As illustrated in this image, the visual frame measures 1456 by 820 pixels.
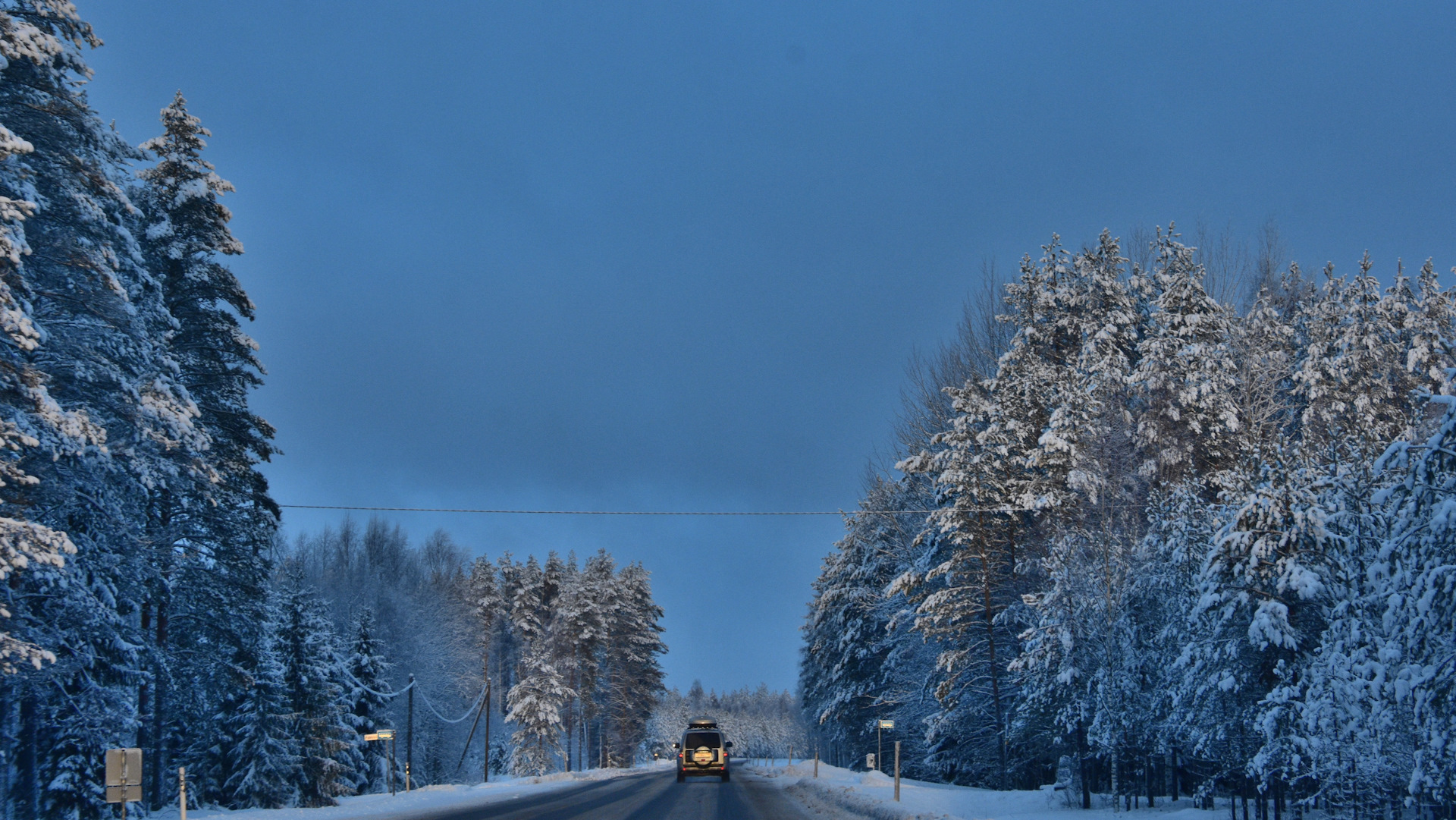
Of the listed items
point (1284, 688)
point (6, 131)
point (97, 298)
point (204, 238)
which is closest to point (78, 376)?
point (97, 298)

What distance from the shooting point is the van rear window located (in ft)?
143

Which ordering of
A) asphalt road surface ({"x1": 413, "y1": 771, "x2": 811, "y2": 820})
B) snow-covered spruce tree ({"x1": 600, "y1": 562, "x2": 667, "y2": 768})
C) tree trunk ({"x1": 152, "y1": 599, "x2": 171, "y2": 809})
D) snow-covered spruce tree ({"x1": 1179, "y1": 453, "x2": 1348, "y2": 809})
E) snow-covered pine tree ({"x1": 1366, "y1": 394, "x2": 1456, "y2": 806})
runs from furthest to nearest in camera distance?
snow-covered spruce tree ({"x1": 600, "y1": 562, "x2": 667, "y2": 768}) < tree trunk ({"x1": 152, "y1": 599, "x2": 171, "y2": 809}) < asphalt road surface ({"x1": 413, "y1": 771, "x2": 811, "y2": 820}) < snow-covered spruce tree ({"x1": 1179, "y1": 453, "x2": 1348, "y2": 809}) < snow-covered pine tree ({"x1": 1366, "y1": 394, "x2": 1456, "y2": 806})

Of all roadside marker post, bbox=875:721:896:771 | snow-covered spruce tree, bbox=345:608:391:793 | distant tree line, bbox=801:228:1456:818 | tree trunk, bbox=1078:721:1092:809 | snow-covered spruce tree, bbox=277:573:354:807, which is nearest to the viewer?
distant tree line, bbox=801:228:1456:818

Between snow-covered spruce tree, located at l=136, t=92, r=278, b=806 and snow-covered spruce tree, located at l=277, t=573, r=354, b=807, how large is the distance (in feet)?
37.1

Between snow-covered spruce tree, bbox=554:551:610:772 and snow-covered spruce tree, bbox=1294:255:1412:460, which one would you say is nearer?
snow-covered spruce tree, bbox=1294:255:1412:460

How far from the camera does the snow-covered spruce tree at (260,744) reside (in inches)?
1321

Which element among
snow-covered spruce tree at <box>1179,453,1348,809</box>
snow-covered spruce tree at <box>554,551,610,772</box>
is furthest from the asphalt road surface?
snow-covered spruce tree at <box>554,551,610,772</box>

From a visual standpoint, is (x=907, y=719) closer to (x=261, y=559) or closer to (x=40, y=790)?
(x=261, y=559)

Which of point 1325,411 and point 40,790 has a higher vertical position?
point 1325,411

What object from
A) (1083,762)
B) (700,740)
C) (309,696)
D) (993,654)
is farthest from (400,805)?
(1083,762)

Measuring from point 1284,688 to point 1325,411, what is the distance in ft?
69.3

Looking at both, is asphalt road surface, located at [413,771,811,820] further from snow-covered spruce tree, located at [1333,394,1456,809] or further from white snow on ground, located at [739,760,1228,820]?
snow-covered spruce tree, located at [1333,394,1456,809]

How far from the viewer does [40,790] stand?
71.5ft

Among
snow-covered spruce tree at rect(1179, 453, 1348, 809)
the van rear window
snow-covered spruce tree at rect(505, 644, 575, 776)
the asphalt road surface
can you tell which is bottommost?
snow-covered spruce tree at rect(505, 644, 575, 776)
